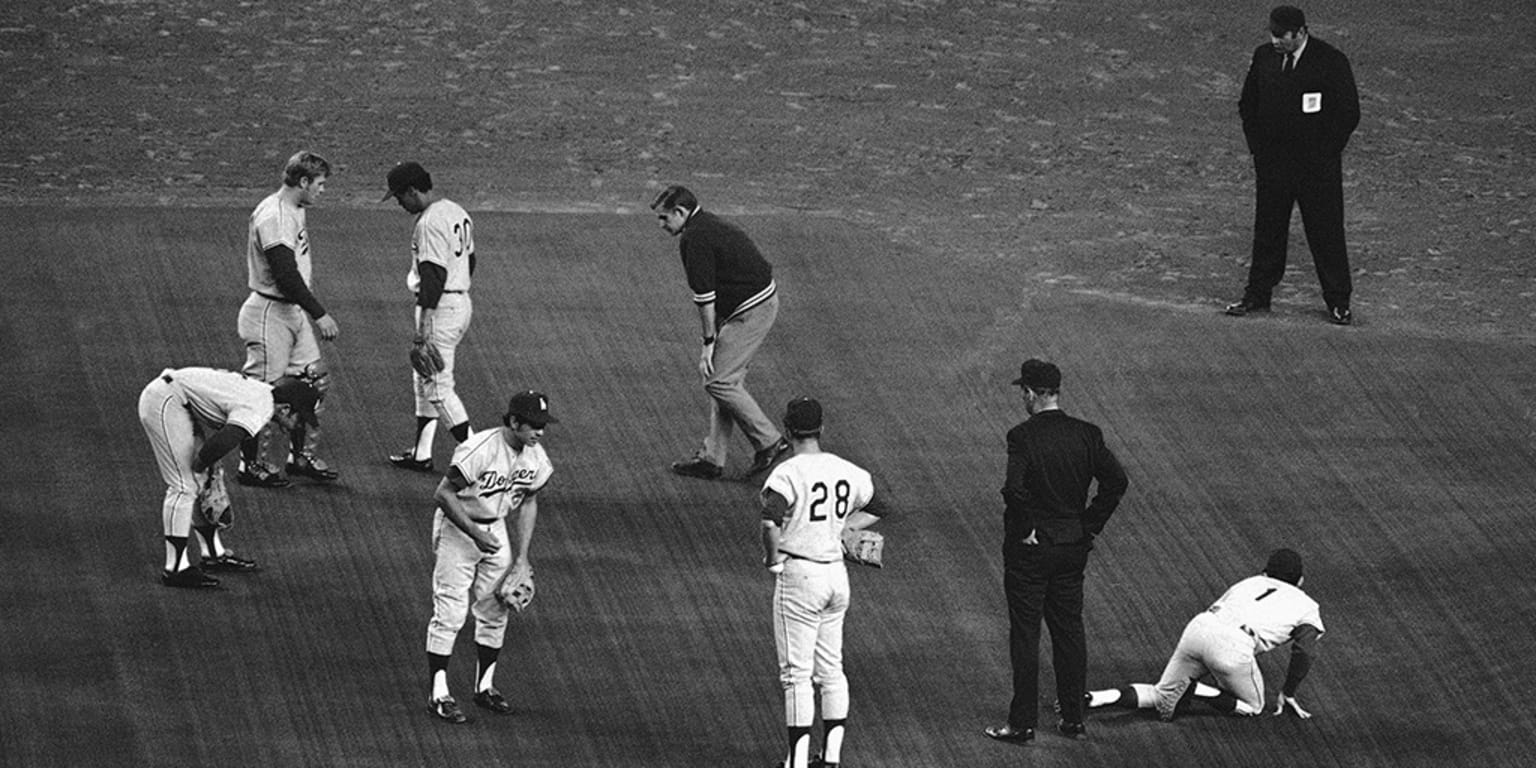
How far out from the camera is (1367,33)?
74.2 feet

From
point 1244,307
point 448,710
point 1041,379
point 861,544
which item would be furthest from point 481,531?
point 1244,307

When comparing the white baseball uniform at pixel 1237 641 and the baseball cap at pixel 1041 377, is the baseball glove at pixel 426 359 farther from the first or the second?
the white baseball uniform at pixel 1237 641

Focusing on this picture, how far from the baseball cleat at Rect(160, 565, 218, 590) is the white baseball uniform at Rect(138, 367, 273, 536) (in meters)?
0.23

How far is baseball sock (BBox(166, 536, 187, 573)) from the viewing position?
40.0 ft

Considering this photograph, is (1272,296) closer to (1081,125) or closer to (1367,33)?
(1081,125)

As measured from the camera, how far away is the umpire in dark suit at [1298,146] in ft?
52.3

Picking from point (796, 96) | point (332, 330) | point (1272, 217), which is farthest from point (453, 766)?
point (796, 96)

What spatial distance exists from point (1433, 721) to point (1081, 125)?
9424mm

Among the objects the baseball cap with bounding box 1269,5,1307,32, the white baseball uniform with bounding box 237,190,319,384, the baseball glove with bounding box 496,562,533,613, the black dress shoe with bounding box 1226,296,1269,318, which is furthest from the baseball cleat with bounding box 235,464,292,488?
the baseball cap with bounding box 1269,5,1307,32

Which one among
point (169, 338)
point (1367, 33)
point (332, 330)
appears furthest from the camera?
point (1367, 33)

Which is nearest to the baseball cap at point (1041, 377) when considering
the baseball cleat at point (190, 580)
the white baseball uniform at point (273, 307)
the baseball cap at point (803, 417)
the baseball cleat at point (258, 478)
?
the baseball cap at point (803, 417)

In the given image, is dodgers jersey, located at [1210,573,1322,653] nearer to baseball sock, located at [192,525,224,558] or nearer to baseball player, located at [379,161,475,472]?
baseball player, located at [379,161,475,472]

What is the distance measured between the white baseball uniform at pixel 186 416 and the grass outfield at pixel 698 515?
1.69 ft

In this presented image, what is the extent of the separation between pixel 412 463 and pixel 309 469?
0.63 metres
